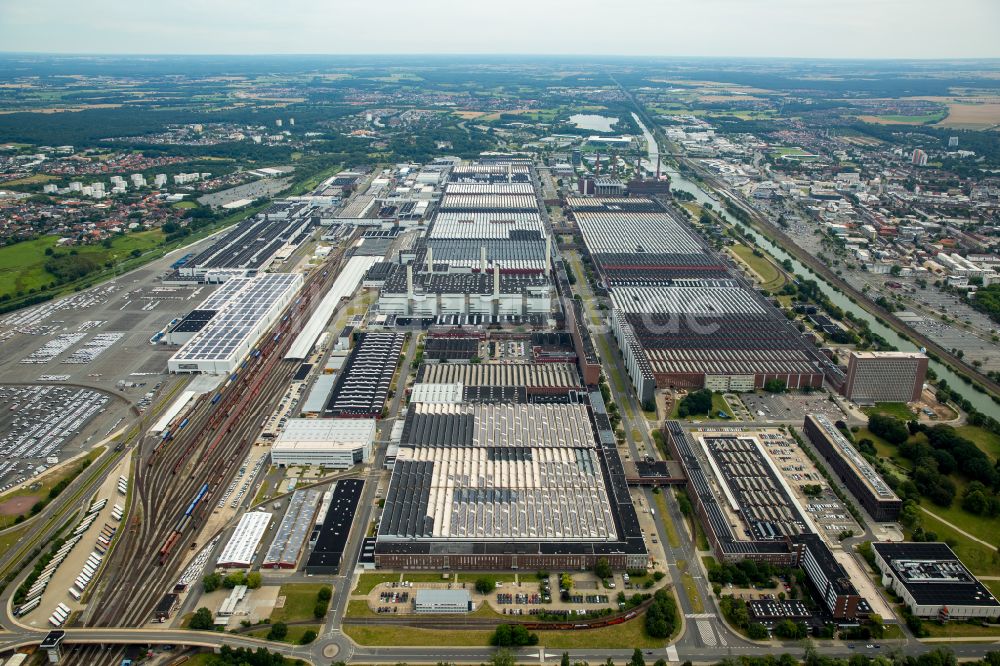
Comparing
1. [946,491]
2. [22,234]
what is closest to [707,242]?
[946,491]

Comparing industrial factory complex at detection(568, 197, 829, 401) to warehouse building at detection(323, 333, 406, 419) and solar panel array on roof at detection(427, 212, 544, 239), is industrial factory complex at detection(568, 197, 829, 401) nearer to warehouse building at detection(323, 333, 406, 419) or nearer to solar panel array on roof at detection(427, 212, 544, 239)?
solar panel array on roof at detection(427, 212, 544, 239)

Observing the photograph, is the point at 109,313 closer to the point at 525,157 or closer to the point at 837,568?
the point at 837,568

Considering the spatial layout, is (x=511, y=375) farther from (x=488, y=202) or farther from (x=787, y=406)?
(x=488, y=202)

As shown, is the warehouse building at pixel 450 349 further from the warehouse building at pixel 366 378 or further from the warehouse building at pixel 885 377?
the warehouse building at pixel 885 377

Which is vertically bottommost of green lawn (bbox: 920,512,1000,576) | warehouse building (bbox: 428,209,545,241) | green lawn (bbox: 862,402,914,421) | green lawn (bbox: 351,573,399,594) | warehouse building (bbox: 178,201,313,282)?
green lawn (bbox: 351,573,399,594)

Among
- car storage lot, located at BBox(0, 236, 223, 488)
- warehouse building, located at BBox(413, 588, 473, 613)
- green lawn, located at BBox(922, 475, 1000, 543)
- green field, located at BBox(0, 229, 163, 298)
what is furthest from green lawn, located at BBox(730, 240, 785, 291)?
green field, located at BBox(0, 229, 163, 298)

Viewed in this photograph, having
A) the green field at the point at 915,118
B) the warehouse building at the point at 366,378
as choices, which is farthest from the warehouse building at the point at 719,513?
the green field at the point at 915,118
